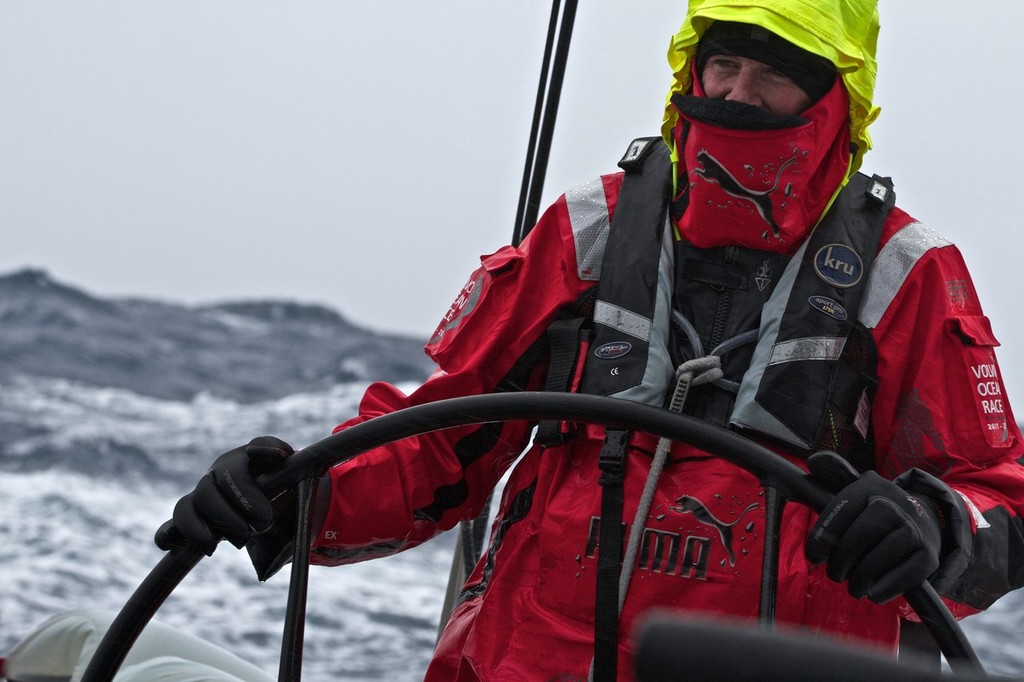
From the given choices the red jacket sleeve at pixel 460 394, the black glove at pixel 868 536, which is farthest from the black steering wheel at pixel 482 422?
the red jacket sleeve at pixel 460 394

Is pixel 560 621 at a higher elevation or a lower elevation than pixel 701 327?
lower

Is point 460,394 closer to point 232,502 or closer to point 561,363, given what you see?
point 561,363

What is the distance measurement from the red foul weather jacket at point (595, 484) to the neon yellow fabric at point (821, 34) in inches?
5.0

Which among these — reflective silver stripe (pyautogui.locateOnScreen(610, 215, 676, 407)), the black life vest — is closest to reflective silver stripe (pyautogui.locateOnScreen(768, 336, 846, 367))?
the black life vest

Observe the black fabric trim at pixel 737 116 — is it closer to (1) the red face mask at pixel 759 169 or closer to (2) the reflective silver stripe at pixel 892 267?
(1) the red face mask at pixel 759 169

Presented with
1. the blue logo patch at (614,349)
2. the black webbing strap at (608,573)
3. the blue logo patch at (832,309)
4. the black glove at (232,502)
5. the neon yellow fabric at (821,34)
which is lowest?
the black webbing strap at (608,573)

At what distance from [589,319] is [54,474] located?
1162 cm

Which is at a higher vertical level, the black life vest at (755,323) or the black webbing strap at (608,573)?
the black life vest at (755,323)

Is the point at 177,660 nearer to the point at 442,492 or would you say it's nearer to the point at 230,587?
the point at 442,492

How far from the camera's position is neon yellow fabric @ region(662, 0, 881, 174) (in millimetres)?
1443

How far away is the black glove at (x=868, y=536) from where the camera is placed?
1.09m

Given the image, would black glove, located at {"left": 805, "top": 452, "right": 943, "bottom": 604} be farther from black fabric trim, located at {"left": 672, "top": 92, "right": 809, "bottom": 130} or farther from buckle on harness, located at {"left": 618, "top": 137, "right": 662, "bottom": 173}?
buckle on harness, located at {"left": 618, "top": 137, "right": 662, "bottom": 173}

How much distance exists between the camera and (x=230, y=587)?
1012cm

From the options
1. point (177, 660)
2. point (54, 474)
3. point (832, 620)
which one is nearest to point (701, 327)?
point (832, 620)
